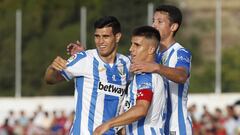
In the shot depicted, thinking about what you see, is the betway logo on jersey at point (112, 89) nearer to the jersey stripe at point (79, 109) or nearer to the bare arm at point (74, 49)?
the jersey stripe at point (79, 109)

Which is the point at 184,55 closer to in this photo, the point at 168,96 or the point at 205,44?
the point at 168,96

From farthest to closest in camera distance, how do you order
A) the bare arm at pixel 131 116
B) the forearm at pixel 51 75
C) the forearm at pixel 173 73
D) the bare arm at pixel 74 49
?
the bare arm at pixel 74 49
the forearm at pixel 51 75
the forearm at pixel 173 73
the bare arm at pixel 131 116

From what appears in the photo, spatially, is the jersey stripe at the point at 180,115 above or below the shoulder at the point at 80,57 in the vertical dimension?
below

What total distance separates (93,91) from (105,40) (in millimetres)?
578

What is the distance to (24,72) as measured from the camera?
116 ft

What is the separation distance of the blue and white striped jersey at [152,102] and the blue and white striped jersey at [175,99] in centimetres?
44

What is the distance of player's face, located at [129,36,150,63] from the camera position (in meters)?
10.4

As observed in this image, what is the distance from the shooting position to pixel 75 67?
11281 millimetres

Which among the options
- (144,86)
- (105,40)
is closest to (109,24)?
(105,40)

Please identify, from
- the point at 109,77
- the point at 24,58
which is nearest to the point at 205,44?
the point at 24,58

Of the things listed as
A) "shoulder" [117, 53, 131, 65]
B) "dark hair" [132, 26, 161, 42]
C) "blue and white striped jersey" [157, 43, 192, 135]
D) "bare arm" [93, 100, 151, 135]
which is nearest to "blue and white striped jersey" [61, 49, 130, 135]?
"shoulder" [117, 53, 131, 65]

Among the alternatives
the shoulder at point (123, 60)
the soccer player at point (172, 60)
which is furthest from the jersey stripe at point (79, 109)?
the soccer player at point (172, 60)

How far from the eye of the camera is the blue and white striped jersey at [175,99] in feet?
36.7

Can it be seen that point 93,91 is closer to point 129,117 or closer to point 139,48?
point 139,48
